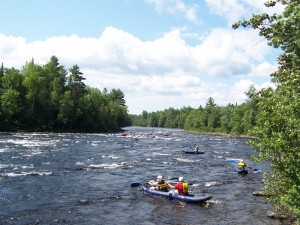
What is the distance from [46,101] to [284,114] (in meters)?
81.7

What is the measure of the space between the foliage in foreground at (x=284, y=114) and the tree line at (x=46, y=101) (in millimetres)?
72116

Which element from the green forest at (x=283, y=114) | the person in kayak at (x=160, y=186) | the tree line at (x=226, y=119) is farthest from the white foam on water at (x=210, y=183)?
the tree line at (x=226, y=119)

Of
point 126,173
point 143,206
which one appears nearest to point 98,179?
point 126,173

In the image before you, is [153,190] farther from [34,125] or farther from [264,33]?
[34,125]

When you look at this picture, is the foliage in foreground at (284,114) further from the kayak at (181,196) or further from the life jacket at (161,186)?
the life jacket at (161,186)

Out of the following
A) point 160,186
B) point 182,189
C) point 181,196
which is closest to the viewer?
point 181,196

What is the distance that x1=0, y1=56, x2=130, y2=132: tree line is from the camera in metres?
79.0

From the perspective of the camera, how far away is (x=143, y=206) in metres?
21.6

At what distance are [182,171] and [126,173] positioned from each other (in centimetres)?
618

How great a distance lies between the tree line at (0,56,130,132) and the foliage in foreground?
237 ft

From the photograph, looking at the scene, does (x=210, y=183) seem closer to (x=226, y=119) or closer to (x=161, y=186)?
(x=161, y=186)

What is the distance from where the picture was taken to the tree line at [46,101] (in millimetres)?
78969

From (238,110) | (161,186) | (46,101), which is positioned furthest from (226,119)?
(161,186)

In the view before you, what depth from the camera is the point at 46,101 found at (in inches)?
3420
